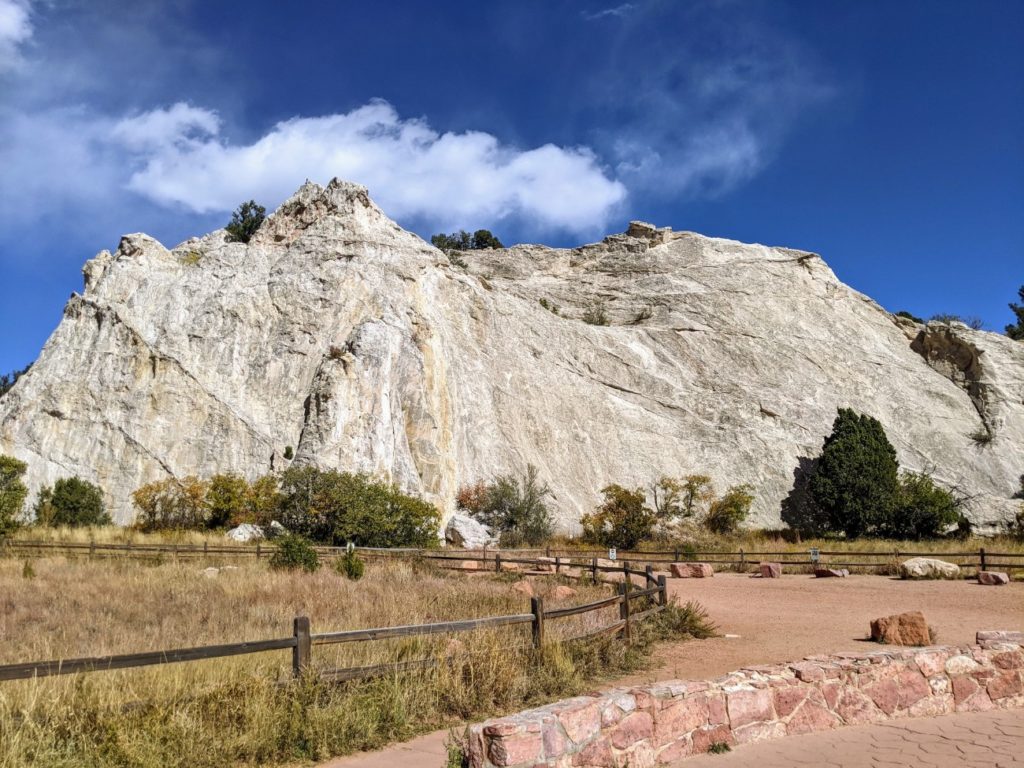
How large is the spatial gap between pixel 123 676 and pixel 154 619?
5.82 meters

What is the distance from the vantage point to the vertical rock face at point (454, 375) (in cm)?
3806

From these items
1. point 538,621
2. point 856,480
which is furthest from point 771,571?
point 538,621

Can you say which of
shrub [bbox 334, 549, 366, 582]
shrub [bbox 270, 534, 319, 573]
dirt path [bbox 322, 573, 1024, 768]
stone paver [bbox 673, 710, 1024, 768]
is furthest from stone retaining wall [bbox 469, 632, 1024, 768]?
shrub [bbox 270, 534, 319, 573]

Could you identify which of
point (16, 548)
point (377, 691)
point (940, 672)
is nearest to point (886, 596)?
point (940, 672)

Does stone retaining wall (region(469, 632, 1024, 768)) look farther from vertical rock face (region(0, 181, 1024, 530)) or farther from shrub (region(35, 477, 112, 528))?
shrub (region(35, 477, 112, 528))

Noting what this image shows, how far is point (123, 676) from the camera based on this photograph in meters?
7.44

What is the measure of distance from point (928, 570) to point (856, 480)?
1844 centimetres

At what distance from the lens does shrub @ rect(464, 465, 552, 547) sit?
35.8 metres

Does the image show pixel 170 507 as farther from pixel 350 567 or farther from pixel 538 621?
pixel 538 621

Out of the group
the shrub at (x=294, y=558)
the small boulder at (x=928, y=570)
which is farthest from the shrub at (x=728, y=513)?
the shrub at (x=294, y=558)

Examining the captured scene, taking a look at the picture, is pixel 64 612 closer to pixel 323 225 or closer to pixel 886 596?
pixel 886 596

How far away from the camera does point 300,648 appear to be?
24.7ft

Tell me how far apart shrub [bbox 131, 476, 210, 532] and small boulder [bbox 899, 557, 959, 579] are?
29.3m

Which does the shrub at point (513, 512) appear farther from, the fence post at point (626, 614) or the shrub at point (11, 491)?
the fence post at point (626, 614)
